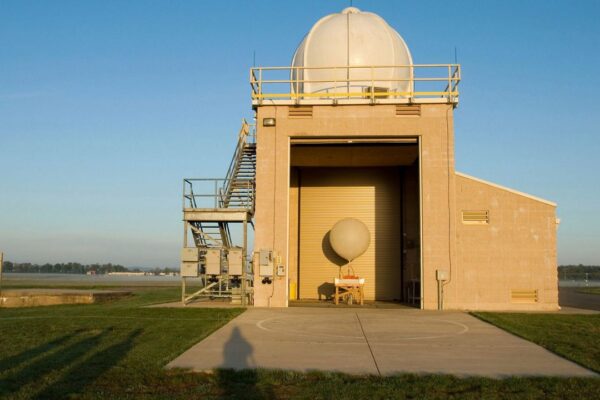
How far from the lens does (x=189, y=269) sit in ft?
73.5

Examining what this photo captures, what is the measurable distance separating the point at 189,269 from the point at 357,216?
8.47m

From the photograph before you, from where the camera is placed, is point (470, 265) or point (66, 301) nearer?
point (470, 265)

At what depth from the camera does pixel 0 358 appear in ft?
33.8

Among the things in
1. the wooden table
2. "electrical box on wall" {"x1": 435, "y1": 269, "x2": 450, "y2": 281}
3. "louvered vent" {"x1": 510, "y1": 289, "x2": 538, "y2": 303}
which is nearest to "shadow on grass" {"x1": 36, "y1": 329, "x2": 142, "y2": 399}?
"electrical box on wall" {"x1": 435, "y1": 269, "x2": 450, "y2": 281}

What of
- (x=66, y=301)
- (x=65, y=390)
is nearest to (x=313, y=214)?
(x=66, y=301)

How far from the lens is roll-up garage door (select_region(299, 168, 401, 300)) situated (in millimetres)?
26406

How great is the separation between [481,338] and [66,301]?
66.5 ft

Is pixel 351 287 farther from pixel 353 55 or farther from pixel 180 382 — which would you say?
pixel 180 382

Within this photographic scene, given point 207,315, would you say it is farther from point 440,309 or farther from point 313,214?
point 313,214

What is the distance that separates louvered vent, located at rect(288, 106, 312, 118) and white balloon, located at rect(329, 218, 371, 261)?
535cm

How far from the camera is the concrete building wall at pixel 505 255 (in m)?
20.7

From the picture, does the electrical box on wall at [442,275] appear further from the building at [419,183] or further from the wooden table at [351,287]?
the wooden table at [351,287]

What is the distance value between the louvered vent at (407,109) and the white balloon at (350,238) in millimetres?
5408

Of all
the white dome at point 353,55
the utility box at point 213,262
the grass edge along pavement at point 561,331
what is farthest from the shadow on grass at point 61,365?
the white dome at point 353,55
